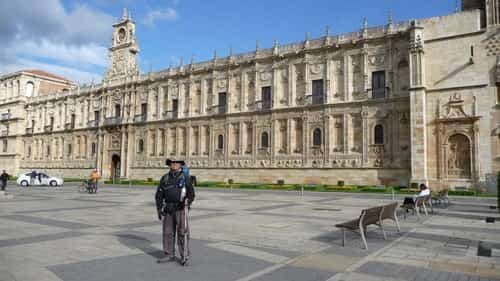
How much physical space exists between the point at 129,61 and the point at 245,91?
21501 millimetres

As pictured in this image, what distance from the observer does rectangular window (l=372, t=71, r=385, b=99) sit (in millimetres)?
35031

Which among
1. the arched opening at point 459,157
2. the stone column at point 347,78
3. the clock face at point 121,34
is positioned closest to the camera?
the arched opening at point 459,157

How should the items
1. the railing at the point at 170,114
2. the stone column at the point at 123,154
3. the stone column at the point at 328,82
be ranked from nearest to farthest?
the stone column at the point at 328,82 < the railing at the point at 170,114 < the stone column at the point at 123,154

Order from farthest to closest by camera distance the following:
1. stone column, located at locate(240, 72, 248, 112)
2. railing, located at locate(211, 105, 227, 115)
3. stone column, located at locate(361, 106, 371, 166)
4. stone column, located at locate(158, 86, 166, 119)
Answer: stone column, located at locate(158, 86, 166, 119), railing, located at locate(211, 105, 227, 115), stone column, located at locate(240, 72, 248, 112), stone column, located at locate(361, 106, 371, 166)

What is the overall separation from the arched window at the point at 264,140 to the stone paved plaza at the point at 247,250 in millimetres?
26984

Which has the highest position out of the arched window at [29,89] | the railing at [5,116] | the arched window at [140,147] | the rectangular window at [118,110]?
the arched window at [29,89]

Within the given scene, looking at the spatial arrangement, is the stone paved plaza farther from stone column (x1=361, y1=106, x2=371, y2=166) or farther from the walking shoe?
stone column (x1=361, y1=106, x2=371, y2=166)

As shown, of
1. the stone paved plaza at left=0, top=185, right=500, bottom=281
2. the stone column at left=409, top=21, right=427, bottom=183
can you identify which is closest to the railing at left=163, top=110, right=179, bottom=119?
the stone column at left=409, top=21, right=427, bottom=183

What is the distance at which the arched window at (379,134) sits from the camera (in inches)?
1367

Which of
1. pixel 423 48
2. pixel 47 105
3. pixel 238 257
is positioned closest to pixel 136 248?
pixel 238 257

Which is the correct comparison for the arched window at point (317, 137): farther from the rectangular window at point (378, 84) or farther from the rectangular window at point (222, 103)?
the rectangular window at point (222, 103)

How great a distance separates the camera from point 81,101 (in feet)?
200

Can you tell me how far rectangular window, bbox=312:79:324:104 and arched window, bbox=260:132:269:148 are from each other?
6075mm

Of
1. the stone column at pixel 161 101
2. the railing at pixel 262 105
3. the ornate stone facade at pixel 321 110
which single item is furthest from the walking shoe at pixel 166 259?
the stone column at pixel 161 101
